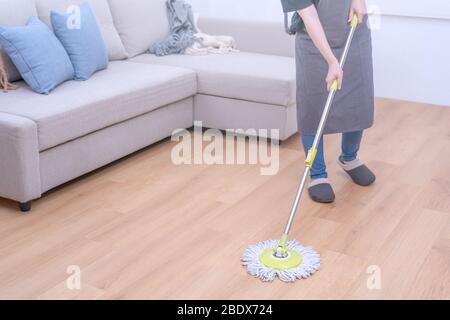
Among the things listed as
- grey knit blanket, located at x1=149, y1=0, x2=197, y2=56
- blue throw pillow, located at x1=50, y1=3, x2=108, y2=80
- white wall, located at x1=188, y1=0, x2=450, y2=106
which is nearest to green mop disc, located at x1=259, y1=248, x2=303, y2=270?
blue throw pillow, located at x1=50, y1=3, x2=108, y2=80

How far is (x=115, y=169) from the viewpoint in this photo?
281 cm

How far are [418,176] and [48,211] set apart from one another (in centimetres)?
161

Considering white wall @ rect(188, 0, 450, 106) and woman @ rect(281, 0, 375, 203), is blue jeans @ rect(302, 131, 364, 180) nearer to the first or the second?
woman @ rect(281, 0, 375, 203)

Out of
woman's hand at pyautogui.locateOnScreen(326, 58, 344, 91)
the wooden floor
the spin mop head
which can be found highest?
woman's hand at pyautogui.locateOnScreen(326, 58, 344, 91)

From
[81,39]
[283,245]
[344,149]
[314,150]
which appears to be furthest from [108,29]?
[283,245]

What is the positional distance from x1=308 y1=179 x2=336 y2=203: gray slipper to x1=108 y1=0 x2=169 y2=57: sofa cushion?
1487mm

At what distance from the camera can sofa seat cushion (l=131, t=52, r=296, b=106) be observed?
10.0 feet

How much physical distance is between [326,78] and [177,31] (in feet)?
5.34

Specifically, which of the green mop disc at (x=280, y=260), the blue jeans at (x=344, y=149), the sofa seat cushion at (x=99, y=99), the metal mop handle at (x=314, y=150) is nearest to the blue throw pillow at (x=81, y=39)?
the sofa seat cushion at (x=99, y=99)

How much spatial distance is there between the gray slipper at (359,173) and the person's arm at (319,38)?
65 centimetres

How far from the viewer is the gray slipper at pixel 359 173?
2678 mm

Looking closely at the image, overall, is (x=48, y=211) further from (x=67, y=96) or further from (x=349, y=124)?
(x=349, y=124)

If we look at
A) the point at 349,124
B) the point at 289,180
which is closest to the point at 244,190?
the point at 289,180

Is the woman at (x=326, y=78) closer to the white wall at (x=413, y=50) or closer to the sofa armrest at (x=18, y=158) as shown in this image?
the sofa armrest at (x=18, y=158)
